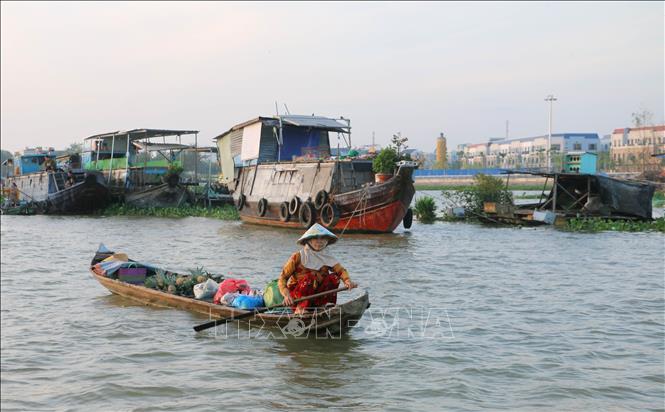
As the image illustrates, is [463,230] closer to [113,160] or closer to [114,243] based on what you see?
[114,243]

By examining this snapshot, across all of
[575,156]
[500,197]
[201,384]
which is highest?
[575,156]

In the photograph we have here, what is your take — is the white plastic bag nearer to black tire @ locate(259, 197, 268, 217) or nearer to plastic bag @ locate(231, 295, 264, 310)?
plastic bag @ locate(231, 295, 264, 310)

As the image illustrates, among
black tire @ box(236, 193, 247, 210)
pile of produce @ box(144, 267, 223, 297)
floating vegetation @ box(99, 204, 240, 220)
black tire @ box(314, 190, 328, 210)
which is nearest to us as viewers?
pile of produce @ box(144, 267, 223, 297)

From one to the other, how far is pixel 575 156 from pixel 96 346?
73.1 ft

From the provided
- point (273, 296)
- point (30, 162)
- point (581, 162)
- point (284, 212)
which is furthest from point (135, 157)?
point (273, 296)

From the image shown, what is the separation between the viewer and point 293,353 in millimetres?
7383

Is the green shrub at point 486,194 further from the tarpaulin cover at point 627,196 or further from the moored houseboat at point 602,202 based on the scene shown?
the tarpaulin cover at point 627,196

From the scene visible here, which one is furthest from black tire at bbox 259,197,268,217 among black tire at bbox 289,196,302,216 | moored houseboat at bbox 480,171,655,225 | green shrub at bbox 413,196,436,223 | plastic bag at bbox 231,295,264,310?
plastic bag at bbox 231,295,264,310

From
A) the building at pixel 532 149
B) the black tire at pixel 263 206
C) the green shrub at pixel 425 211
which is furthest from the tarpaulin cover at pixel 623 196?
the building at pixel 532 149

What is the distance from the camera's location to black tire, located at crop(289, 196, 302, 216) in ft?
68.9

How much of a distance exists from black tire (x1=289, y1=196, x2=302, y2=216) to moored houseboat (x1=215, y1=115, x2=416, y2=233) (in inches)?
1.3

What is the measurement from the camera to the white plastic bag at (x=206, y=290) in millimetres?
8828

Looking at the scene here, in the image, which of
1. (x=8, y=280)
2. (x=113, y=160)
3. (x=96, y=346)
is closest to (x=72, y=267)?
(x=8, y=280)

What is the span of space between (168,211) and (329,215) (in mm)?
11992
